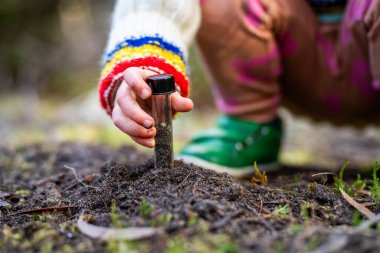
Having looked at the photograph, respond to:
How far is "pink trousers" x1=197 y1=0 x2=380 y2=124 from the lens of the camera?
1.97m

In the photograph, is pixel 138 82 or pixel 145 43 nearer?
pixel 138 82

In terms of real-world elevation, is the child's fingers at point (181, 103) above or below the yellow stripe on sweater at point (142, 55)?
below

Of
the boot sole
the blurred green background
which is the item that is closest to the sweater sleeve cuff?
the boot sole

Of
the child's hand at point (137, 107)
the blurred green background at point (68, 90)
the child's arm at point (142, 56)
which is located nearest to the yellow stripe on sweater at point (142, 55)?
the child's arm at point (142, 56)

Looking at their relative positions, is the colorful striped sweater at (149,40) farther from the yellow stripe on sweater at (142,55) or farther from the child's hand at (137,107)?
the child's hand at (137,107)

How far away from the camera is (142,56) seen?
4.86 ft

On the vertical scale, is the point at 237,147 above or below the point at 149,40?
below

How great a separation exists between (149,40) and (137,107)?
1.16ft

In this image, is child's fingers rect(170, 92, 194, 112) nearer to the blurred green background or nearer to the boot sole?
the boot sole

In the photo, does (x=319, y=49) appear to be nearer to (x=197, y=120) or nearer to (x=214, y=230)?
(x=214, y=230)

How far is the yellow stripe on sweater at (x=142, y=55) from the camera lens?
1502 millimetres

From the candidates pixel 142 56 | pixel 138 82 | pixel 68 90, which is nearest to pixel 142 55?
pixel 142 56

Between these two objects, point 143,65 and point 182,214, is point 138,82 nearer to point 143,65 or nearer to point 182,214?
point 143,65

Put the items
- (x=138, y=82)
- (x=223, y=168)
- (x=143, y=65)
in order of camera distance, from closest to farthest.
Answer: (x=138, y=82) < (x=143, y=65) < (x=223, y=168)
